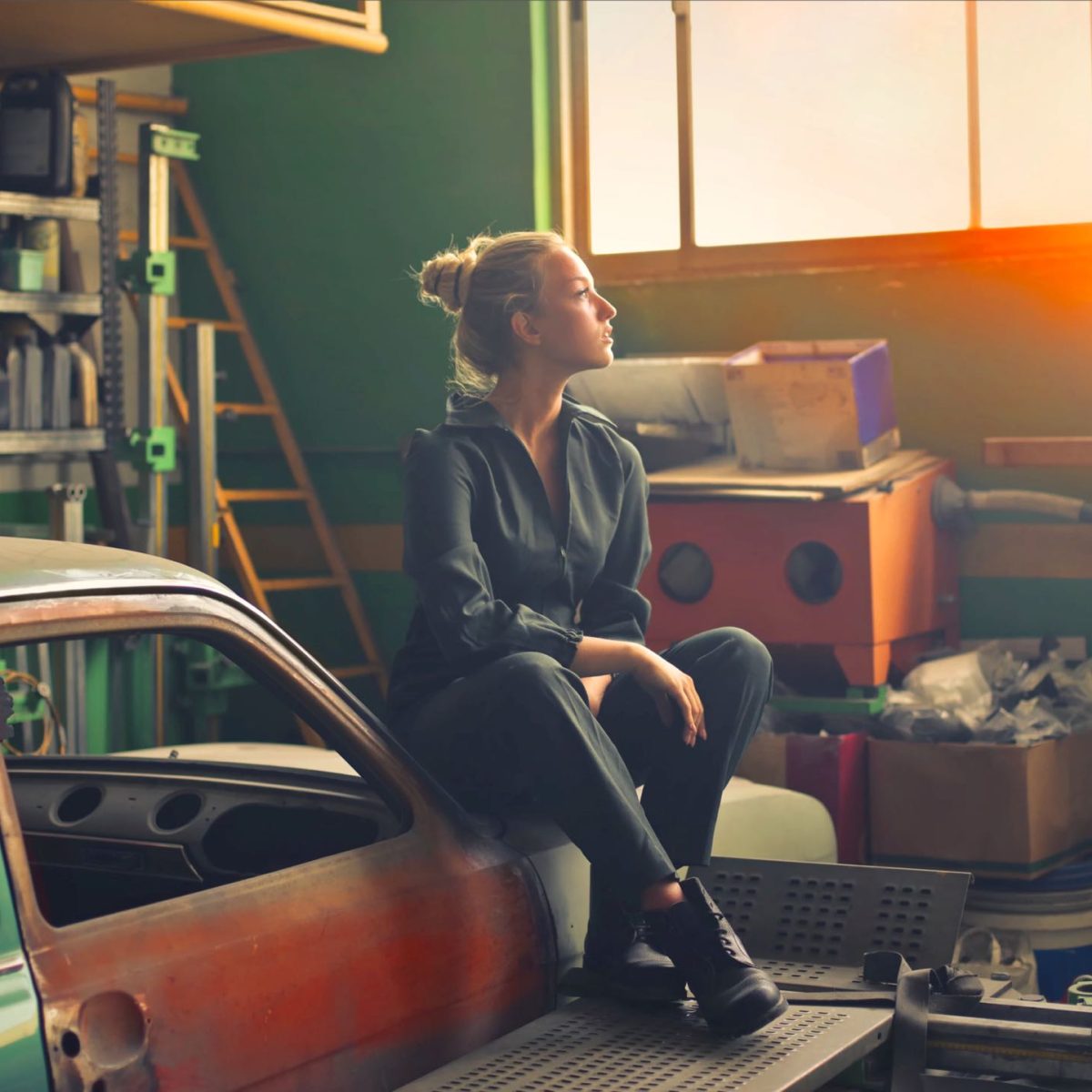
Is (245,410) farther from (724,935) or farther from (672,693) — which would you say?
(724,935)

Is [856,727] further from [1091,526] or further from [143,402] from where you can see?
[143,402]

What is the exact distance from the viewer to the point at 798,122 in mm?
4773

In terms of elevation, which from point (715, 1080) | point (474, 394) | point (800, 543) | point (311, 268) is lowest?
point (715, 1080)

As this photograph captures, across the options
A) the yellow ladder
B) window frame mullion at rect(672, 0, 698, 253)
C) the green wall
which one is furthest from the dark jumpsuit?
the yellow ladder

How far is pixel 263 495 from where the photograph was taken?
5.51 meters

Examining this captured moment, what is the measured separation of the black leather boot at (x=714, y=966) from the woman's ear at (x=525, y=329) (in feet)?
2.98

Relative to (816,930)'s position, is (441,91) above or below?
above

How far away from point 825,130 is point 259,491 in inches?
83.7

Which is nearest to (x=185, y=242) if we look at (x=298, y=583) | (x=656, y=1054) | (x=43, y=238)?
(x=43, y=238)

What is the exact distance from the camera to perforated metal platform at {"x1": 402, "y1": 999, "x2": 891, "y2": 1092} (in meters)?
1.77

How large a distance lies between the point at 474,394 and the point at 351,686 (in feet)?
10.0

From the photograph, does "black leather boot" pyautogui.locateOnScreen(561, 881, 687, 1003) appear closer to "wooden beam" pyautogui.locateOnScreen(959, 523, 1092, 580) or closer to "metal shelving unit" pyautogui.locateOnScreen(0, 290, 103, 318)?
"wooden beam" pyautogui.locateOnScreen(959, 523, 1092, 580)

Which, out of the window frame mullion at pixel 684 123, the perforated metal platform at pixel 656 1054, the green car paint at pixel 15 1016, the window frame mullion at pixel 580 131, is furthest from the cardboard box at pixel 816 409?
the green car paint at pixel 15 1016


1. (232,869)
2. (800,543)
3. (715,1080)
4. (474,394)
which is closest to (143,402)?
(800,543)
